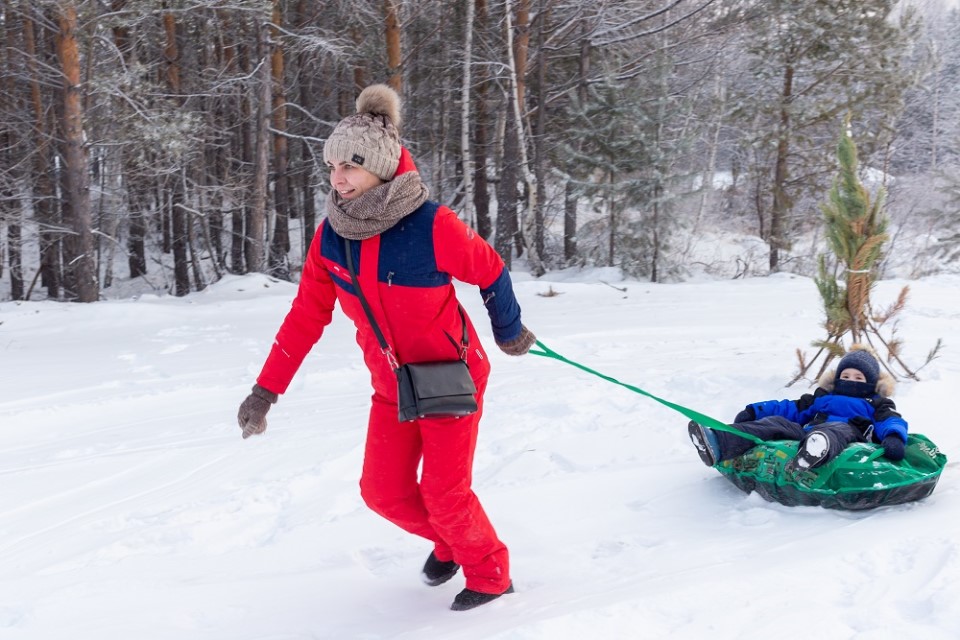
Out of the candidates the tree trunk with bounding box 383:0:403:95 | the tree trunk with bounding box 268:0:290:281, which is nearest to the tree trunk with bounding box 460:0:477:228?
the tree trunk with bounding box 383:0:403:95

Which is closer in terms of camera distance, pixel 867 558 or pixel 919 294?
pixel 867 558

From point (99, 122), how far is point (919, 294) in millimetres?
13397

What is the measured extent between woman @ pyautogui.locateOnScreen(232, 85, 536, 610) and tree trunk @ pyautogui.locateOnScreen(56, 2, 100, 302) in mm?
9835

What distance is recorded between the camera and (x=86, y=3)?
36.9 feet

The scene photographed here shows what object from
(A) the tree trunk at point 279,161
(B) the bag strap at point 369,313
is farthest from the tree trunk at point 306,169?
(B) the bag strap at point 369,313

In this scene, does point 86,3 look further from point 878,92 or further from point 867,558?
point 878,92

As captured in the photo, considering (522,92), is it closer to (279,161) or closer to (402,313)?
(279,161)

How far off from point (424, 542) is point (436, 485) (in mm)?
1043

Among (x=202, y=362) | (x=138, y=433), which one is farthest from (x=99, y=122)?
(x=138, y=433)

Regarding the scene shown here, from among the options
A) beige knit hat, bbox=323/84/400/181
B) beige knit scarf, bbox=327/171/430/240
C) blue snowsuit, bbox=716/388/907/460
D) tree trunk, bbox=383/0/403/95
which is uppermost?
tree trunk, bbox=383/0/403/95

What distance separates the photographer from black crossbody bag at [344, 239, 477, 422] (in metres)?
2.67

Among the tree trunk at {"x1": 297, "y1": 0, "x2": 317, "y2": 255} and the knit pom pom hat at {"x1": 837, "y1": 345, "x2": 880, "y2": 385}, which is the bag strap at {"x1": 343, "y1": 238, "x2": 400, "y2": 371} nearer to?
the knit pom pom hat at {"x1": 837, "y1": 345, "x2": 880, "y2": 385}

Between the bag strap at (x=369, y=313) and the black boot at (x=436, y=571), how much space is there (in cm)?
96

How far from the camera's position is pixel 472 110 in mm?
18984
